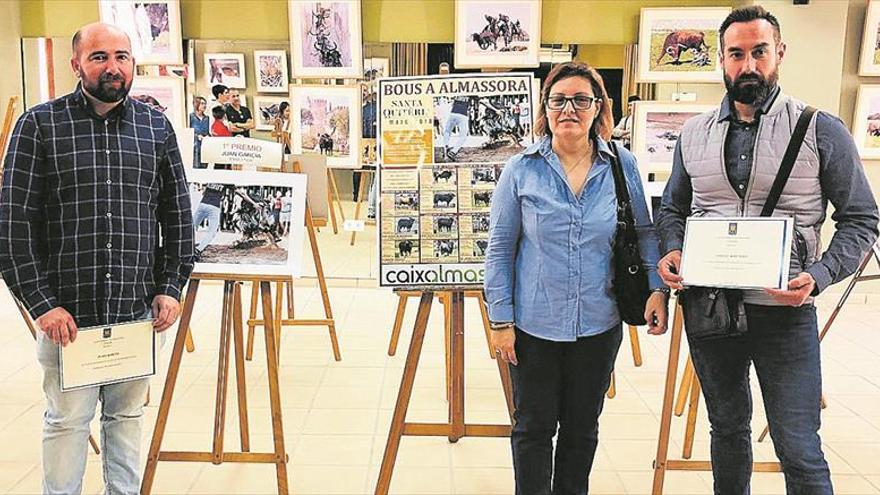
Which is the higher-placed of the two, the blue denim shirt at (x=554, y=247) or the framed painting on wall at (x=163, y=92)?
the framed painting on wall at (x=163, y=92)

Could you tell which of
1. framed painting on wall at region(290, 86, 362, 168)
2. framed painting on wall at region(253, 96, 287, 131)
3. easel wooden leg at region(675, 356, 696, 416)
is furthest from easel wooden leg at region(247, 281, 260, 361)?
easel wooden leg at region(675, 356, 696, 416)

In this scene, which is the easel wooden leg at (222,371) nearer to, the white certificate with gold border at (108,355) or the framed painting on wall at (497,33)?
the white certificate with gold border at (108,355)

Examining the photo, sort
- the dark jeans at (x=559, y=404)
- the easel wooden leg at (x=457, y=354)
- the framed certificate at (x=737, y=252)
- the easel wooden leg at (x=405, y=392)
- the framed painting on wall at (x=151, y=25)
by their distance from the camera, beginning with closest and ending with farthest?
the framed certificate at (x=737, y=252)
the dark jeans at (x=559, y=404)
the easel wooden leg at (x=405, y=392)
the easel wooden leg at (x=457, y=354)
the framed painting on wall at (x=151, y=25)

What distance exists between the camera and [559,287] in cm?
214

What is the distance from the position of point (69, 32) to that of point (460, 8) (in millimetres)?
2860

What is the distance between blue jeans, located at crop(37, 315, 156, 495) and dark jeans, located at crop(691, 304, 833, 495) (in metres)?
1.72

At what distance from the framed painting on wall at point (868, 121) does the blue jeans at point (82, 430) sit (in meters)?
5.55

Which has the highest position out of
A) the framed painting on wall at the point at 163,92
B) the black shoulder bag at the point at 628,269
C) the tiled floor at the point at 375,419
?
the framed painting on wall at the point at 163,92

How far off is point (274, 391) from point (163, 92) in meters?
3.61

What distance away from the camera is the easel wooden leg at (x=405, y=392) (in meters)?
2.68

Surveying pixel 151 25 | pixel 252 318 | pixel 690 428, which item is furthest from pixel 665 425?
pixel 151 25

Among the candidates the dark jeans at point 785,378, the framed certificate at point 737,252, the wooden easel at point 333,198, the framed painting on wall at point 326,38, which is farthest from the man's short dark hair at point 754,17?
the wooden easel at point 333,198

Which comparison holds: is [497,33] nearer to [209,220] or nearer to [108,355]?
[209,220]

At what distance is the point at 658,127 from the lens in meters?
5.53
